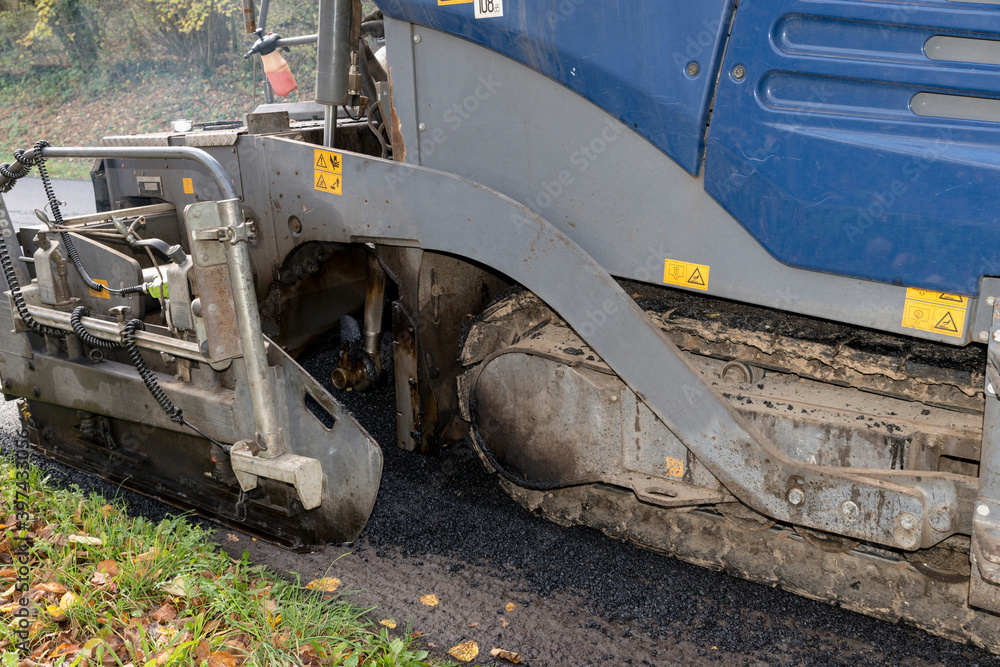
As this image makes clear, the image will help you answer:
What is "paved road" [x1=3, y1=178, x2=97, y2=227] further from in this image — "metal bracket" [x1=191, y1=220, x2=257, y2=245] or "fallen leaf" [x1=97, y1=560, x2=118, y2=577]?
"metal bracket" [x1=191, y1=220, x2=257, y2=245]

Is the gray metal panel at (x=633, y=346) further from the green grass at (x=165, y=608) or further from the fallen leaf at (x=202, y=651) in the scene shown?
the fallen leaf at (x=202, y=651)

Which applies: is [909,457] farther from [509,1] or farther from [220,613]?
[220,613]

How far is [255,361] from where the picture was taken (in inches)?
116

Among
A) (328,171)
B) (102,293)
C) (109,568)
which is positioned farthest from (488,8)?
(109,568)

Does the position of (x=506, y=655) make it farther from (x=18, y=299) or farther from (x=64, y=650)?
(x=18, y=299)

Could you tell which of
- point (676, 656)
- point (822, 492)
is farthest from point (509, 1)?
point (676, 656)

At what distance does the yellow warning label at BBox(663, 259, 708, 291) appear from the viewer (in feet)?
8.39

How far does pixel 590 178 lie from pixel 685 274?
0.46 m

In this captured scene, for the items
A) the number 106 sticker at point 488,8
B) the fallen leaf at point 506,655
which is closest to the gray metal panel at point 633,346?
the number 106 sticker at point 488,8

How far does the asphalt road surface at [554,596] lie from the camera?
2707 mm

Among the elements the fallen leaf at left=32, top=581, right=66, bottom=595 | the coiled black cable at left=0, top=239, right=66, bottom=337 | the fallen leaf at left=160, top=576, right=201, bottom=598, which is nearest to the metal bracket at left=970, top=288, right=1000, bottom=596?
the fallen leaf at left=160, top=576, right=201, bottom=598

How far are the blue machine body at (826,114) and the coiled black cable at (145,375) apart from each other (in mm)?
2037

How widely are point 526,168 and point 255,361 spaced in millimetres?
1206

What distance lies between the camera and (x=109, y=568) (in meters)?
3.08
